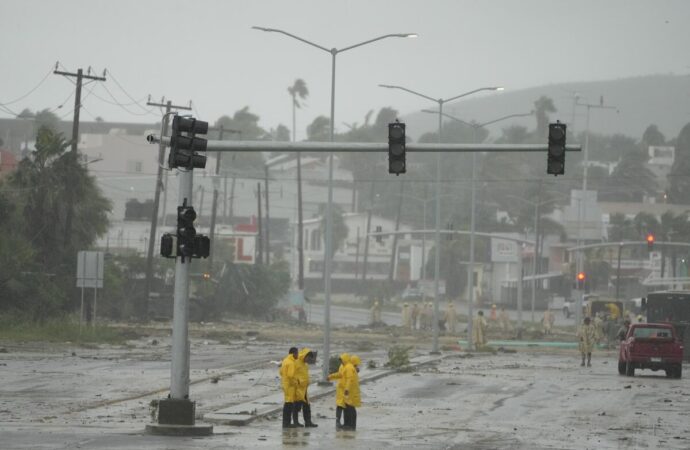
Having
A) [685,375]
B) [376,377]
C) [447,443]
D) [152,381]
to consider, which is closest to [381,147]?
[447,443]

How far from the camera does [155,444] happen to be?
68.9 ft

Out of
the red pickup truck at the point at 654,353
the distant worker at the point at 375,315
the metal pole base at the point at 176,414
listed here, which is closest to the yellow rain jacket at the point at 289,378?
the metal pole base at the point at 176,414

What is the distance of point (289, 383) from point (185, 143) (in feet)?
14.7

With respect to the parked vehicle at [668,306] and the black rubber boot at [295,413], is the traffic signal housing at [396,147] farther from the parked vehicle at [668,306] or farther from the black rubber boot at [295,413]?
the parked vehicle at [668,306]

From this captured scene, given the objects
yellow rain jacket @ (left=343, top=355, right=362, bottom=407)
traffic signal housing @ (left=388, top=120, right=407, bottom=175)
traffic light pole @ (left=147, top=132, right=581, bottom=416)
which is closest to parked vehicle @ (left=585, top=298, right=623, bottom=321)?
traffic light pole @ (left=147, top=132, right=581, bottom=416)

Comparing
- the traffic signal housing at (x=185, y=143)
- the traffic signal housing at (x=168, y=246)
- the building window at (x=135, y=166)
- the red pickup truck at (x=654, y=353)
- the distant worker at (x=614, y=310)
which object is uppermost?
the building window at (x=135, y=166)

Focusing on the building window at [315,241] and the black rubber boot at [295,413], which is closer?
the black rubber boot at [295,413]

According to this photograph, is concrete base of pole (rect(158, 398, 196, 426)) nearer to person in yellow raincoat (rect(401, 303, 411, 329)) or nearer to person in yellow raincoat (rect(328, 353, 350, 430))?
person in yellow raincoat (rect(328, 353, 350, 430))

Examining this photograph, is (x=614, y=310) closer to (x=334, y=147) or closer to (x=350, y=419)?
(x=334, y=147)

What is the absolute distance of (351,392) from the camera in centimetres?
2438

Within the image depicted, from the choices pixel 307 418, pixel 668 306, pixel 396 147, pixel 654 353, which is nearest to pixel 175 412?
pixel 307 418

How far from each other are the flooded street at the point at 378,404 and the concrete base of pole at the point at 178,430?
1.18 ft

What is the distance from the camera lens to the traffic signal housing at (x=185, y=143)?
2431 centimetres

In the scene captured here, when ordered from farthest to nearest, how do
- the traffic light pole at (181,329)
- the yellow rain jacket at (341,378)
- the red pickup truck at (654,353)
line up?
the red pickup truck at (654,353)
the traffic light pole at (181,329)
the yellow rain jacket at (341,378)
